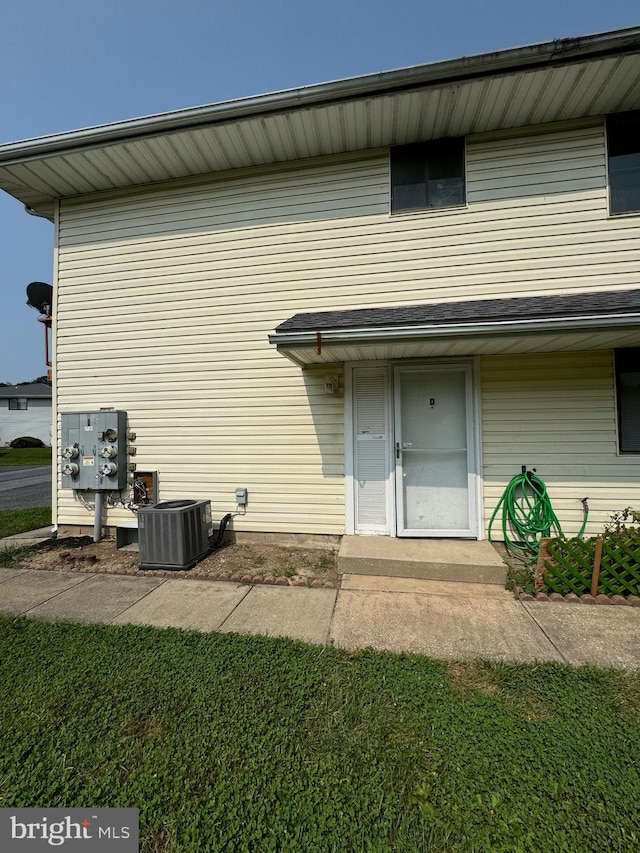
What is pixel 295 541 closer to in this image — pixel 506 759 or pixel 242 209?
pixel 506 759

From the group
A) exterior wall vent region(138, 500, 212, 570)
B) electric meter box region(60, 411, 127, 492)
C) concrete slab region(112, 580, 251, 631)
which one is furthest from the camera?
electric meter box region(60, 411, 127, 492)

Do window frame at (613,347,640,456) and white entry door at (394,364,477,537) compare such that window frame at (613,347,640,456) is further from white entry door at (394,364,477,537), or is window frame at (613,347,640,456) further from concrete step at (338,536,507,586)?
concrete step at (338,536,507,586)

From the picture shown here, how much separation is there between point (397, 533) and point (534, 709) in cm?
241

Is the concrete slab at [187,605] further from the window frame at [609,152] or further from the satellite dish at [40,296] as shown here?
the window frame at [609,152]

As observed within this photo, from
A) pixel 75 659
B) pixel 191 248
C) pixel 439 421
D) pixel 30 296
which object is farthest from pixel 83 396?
pixel 439 421

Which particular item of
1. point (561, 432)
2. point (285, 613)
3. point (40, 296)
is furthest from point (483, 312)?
point (40, 296)

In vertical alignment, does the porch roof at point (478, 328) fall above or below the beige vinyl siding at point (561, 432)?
above

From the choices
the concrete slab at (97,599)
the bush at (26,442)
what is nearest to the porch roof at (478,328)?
the concrete slab at (97,599)

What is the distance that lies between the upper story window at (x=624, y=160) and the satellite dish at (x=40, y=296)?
8270 millimetres

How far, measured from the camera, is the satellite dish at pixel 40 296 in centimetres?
602

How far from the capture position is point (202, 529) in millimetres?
4387

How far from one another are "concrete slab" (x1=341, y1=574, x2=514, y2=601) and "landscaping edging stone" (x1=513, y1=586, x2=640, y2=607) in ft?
0.60

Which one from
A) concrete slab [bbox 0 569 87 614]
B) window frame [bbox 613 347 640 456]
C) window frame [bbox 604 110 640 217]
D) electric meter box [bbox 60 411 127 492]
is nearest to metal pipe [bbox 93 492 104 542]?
electric meter box [bbox 60 411 127 492]

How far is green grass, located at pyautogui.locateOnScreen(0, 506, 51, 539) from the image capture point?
564 centimetres
